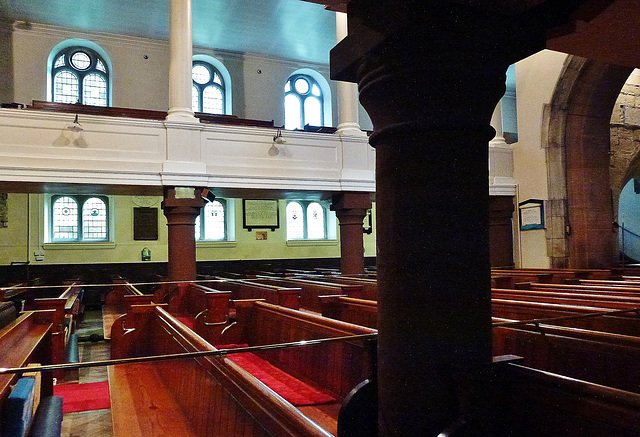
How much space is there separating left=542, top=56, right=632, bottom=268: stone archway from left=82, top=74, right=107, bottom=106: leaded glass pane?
32.9 feet

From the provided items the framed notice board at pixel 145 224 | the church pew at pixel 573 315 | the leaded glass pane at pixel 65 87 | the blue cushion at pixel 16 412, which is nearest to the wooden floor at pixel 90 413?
the blue cushion at pixel 16 412

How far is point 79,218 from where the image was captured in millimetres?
12750

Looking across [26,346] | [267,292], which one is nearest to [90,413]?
[26,346]

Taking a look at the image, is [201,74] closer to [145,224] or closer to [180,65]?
[145,224]

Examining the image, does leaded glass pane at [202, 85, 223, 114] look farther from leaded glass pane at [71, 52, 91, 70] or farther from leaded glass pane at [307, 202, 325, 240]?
leaded glass pane at [307, 202, 325, 240]

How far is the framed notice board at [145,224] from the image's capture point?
1302 cm

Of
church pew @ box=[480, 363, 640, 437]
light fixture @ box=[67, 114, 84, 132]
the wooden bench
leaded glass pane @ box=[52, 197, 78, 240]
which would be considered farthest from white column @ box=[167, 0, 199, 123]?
church pew @ box=[480, 363, 640, 437]

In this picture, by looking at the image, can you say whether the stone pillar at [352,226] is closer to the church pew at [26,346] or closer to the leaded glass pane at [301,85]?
the church pew at [26,346]

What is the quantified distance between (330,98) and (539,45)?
1284cm

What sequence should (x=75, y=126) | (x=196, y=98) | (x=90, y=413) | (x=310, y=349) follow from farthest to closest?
(x=196, y=98) → (x=75, y=126) → (x=90, y=413) → (x=310, y=349)

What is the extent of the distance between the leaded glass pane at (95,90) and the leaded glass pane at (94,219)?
240 centimetres

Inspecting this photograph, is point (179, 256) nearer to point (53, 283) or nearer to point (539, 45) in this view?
point (53, 283)

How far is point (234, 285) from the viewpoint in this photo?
6.72m

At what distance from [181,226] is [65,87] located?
6805mm
